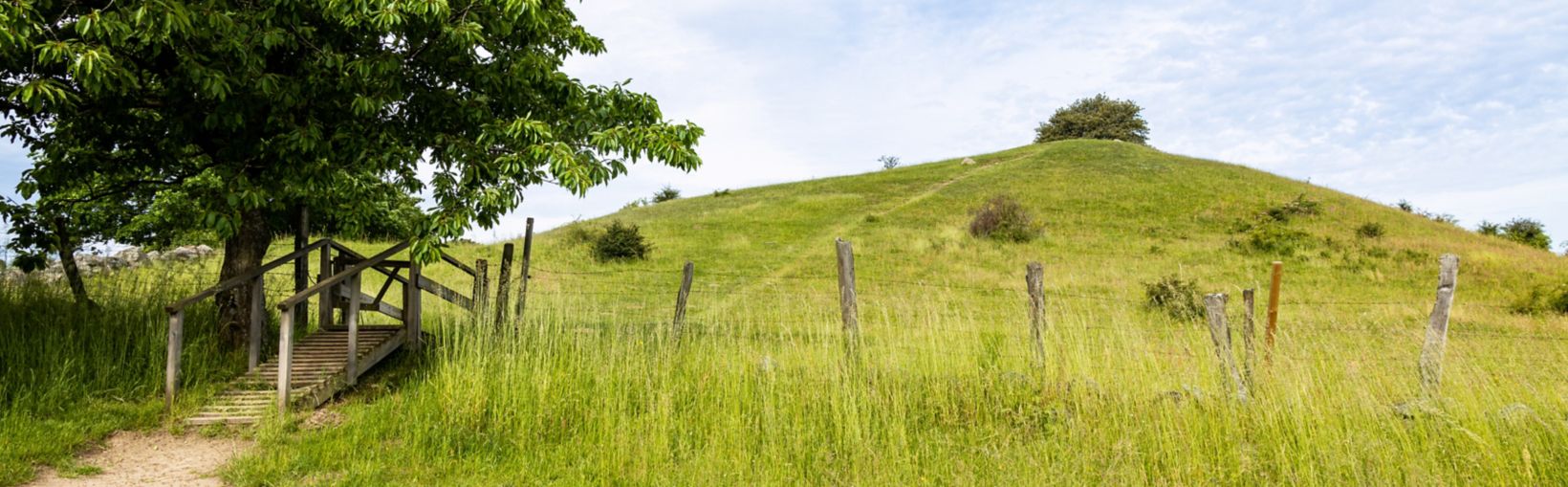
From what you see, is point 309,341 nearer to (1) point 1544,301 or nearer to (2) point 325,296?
(2) point 325,296

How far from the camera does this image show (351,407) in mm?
8922

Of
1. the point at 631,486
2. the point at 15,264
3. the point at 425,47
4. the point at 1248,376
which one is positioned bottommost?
the point at 631,486

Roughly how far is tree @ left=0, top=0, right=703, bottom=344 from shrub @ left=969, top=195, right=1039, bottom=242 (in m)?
23.3

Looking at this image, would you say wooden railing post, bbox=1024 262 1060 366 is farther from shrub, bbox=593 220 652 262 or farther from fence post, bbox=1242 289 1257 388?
shrub, bbox=593 220 652 262

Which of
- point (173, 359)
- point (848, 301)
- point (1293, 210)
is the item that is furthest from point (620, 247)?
point (1293, 210)

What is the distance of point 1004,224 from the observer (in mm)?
32719

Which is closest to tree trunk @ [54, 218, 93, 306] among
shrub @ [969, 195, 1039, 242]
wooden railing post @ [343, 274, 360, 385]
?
wooden railing post @ [343, 274, 360, 385]

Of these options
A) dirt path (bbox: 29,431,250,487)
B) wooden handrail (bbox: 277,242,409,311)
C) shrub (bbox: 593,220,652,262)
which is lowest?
dirt path (bbox: 29,431,250,487)

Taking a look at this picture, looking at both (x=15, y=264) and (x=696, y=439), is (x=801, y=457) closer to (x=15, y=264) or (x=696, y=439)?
(x=696, y=439)

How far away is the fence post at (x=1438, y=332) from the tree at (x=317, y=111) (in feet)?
26.9

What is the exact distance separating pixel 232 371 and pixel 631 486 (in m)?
6.54

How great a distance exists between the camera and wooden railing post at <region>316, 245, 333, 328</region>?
1093 centimetres

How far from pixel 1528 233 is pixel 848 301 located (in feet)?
139

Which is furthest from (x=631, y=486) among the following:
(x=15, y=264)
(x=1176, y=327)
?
(x=1176, y=327)
